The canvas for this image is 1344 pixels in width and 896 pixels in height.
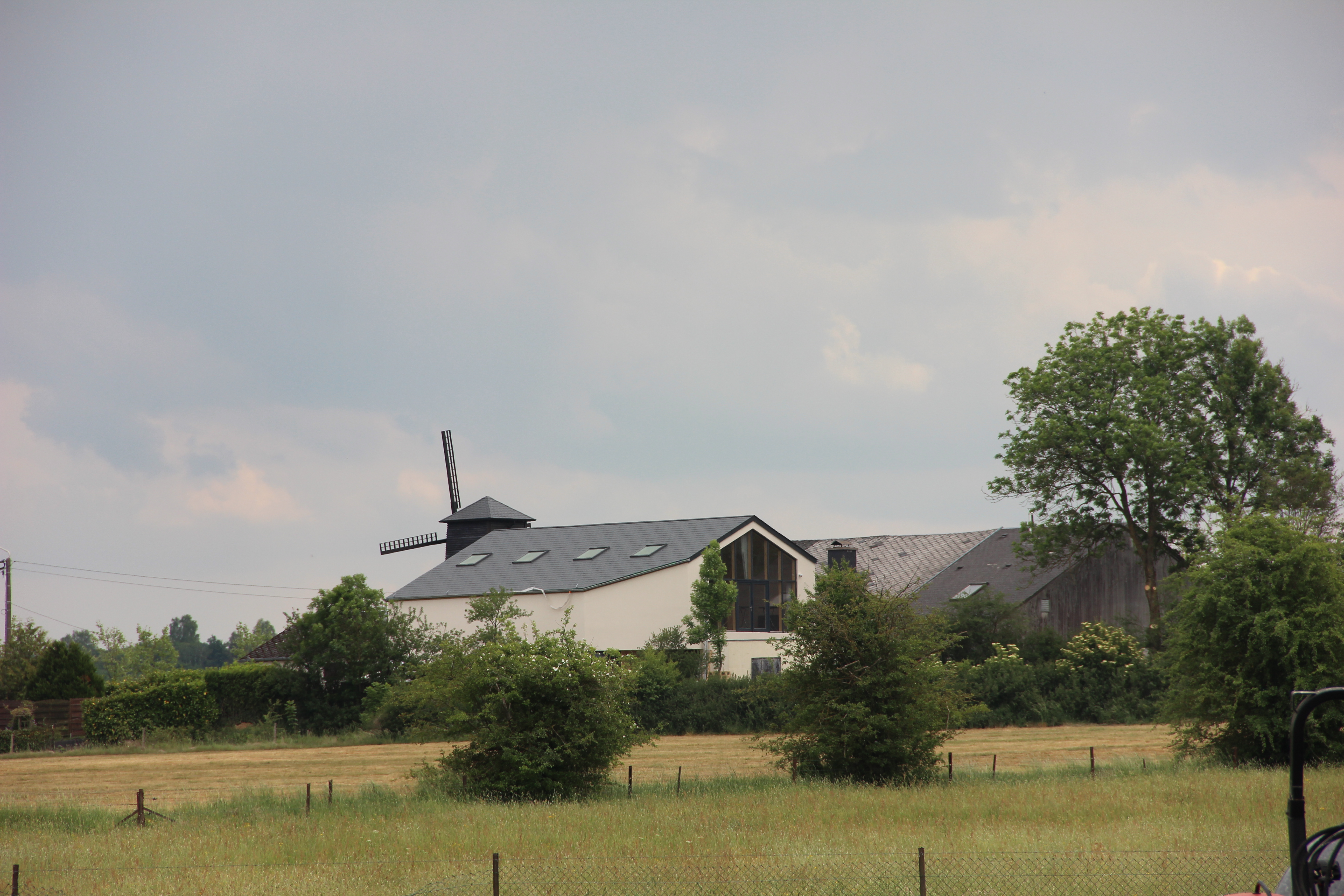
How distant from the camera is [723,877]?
13.1 metres

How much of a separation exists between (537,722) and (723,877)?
9.54 metres

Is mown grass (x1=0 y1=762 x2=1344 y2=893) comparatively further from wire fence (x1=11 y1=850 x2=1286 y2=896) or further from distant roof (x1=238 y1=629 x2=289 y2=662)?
distant roof (x1=238 y1=629 x2=289 y2=662)

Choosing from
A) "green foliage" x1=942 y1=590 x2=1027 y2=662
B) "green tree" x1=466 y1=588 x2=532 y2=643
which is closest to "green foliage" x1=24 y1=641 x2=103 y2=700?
"green tree" x1=466 y1=588 x2=532 y2=643

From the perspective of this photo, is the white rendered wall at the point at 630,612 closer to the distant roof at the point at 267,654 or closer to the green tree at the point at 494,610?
the green tree at the point at 494,610

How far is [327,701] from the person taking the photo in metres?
43.7

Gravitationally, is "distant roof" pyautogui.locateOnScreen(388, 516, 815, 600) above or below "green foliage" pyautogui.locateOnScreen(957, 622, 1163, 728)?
above

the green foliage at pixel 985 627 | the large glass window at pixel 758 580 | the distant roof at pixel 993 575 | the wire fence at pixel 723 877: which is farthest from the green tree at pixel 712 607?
the wire fence at pixel 723 877

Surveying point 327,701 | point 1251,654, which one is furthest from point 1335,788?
point 327,701

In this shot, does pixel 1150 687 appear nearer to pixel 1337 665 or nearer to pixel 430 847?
pixel 1337 665

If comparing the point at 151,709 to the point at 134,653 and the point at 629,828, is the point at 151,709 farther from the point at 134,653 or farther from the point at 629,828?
the point at 134,653

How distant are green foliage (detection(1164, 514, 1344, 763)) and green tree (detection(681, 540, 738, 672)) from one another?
25.0m

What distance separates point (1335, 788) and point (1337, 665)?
6.44 metres

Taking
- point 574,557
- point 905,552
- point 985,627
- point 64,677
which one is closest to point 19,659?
point 64,677

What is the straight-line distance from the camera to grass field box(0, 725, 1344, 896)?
14.1 metres
